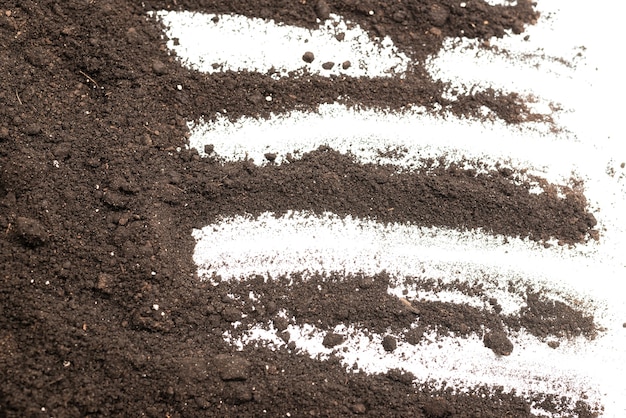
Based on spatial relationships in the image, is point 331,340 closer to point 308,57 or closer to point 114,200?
point 114,200

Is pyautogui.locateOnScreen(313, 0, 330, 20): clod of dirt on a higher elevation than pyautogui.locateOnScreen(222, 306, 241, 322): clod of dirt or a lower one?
higher

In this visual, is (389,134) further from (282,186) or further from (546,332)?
(546,332)

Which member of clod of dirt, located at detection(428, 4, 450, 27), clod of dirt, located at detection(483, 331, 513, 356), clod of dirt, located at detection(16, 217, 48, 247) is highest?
clod of dirt, located at detection(428, 4, 450, 27)

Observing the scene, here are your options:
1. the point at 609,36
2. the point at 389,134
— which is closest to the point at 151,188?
the point at 389,134

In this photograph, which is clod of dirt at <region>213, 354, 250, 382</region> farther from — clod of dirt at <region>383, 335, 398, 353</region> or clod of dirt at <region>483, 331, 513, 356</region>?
clod of dirt at <region>483, 331, 513, 356</region>

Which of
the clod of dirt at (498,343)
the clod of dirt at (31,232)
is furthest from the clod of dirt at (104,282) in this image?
the clod of dirt at (498,343)

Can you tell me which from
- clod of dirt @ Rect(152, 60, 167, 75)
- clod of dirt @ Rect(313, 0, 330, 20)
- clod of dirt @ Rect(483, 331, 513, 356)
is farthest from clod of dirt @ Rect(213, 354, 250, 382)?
clod of dirt @ Rect(313, 0, 330, 20)

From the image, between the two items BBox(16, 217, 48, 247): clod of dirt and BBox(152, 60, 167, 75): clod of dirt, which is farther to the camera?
BBox(152, 60, 167, 75): clod of dirt
